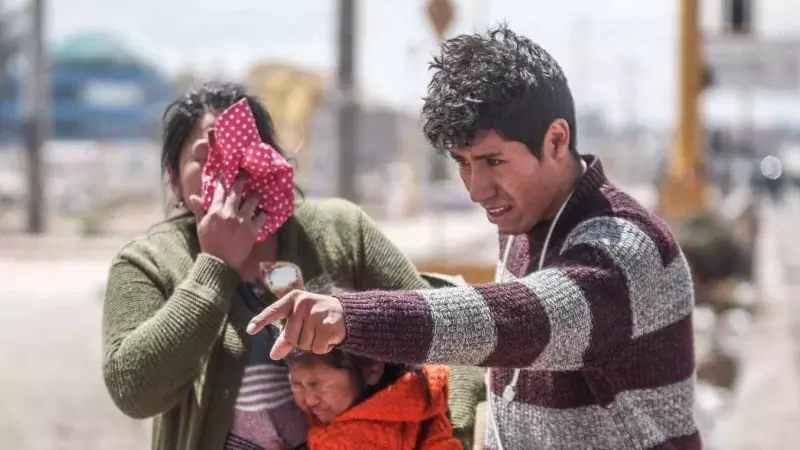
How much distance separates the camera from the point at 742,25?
1406 cm

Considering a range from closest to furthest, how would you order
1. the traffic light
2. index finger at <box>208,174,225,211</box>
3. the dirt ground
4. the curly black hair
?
the curly black hair, index finger at <box>208,174,225,211</box>, the dirt ground, the traffic light

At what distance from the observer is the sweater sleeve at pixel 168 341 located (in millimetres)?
2264

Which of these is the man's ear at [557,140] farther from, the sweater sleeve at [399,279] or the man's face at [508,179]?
the sweater sleeve at [399,279]

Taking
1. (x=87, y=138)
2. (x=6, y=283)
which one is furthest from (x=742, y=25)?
(x=87, y=138)

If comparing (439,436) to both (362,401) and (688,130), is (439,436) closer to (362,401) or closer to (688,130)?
(362,401)

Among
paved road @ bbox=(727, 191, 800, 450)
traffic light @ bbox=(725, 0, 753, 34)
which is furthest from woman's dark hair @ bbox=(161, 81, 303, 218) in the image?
traffic light @ bbox=(725, 0, 753, 34)

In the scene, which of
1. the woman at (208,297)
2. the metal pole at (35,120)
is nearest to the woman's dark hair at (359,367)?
the woman at (208,297)

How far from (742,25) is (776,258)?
5.33 meters

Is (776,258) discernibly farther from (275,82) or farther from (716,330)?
(275,82)

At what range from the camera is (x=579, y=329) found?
1.87m

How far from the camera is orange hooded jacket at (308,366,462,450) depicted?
2.26 metres

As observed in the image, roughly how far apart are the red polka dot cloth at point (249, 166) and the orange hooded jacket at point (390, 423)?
16.4 inches

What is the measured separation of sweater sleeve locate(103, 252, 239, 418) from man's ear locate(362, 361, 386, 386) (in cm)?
30

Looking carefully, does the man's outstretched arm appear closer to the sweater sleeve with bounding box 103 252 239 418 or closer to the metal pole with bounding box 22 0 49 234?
the sweater sleeve with bounding box 103 252 239 418
